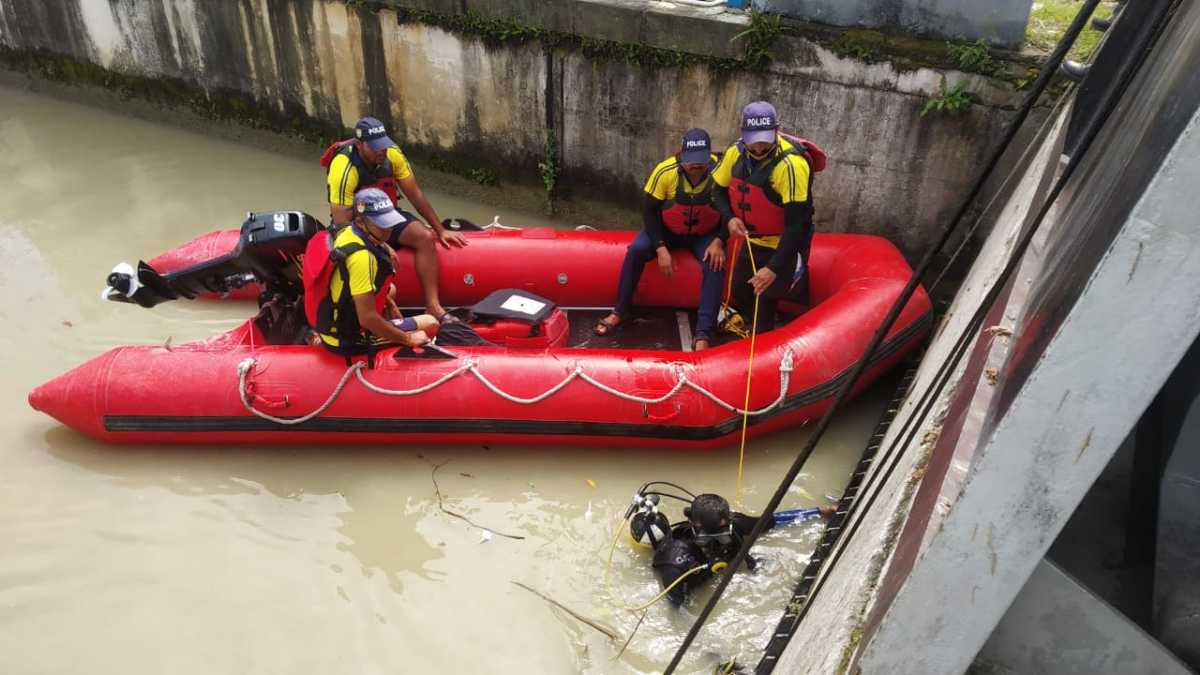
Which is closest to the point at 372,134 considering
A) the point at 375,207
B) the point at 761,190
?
the point at 375,207

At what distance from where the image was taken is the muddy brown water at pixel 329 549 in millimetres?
3119

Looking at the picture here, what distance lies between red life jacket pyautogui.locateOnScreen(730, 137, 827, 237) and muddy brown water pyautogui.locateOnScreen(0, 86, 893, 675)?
3.35 ft

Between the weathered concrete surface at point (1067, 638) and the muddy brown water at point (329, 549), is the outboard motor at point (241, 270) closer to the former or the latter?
the muddy brown water at point (329, 549)

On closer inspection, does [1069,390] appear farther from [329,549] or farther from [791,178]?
[329,549]

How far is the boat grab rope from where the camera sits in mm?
3756

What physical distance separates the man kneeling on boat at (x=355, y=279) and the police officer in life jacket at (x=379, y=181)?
0.57 m

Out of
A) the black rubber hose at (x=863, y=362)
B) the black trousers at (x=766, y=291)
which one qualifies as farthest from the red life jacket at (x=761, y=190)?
the black rubber hose at (x=863, y=362)

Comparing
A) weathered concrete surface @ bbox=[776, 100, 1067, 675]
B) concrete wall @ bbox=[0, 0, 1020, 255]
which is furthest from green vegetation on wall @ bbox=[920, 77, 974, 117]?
weathered concrete surface @ bbox=[776, 100, 1067, 675]

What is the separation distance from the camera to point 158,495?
12.2 ft

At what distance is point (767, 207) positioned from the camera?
414 cm

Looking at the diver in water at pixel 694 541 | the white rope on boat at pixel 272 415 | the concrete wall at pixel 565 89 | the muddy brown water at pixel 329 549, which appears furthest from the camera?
the concrete wall at pixel 565 89

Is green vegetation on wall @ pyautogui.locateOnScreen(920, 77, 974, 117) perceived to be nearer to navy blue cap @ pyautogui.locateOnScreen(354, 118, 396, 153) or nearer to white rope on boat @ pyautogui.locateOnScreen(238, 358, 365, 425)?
navy blue cap @ pyautogui.locateOnScreen(354, 118, 396, 153)

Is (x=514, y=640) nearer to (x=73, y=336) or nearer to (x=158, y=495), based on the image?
(x=158, y=495)

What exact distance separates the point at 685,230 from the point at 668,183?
0.99ft
